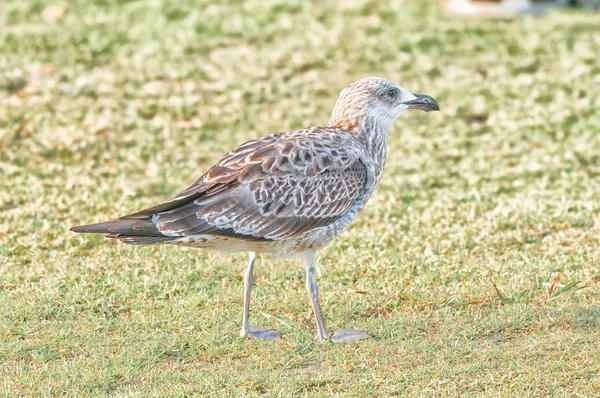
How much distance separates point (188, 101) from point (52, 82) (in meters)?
1.92

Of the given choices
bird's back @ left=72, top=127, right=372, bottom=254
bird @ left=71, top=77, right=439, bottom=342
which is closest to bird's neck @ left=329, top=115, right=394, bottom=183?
bird @ left=71, top=77, right=439, bottom=342

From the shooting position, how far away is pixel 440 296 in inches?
274

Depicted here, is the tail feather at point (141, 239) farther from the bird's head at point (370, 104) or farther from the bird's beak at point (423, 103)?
the bird's beak at point (423, 103)

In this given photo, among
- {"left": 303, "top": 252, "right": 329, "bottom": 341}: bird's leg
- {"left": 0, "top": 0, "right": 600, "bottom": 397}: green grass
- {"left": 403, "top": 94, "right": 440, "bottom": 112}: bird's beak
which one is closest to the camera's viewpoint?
{"left": 0, "top": 0, "right": 600, "bottom": 397}: green grass

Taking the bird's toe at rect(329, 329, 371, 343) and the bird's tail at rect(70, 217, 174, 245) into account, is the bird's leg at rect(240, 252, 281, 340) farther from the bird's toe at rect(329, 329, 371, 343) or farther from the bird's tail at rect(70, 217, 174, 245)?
the bird's tail at rect(70, 217, 174, 245)

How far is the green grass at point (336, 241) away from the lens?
19.4 feet

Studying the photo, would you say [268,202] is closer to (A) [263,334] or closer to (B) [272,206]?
(B) [272,206]

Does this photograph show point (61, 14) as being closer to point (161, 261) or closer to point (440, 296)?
point (161, 261)

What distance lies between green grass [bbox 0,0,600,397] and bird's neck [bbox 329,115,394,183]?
1.01m

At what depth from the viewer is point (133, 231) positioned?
6066 millimetres

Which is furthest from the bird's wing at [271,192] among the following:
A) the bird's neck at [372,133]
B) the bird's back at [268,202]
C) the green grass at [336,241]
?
the green grass at [336,241]

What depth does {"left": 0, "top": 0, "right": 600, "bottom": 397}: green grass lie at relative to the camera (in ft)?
19.4

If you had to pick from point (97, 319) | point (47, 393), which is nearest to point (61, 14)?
point (97, 319)

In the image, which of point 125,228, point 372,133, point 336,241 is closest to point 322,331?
point 125,228
